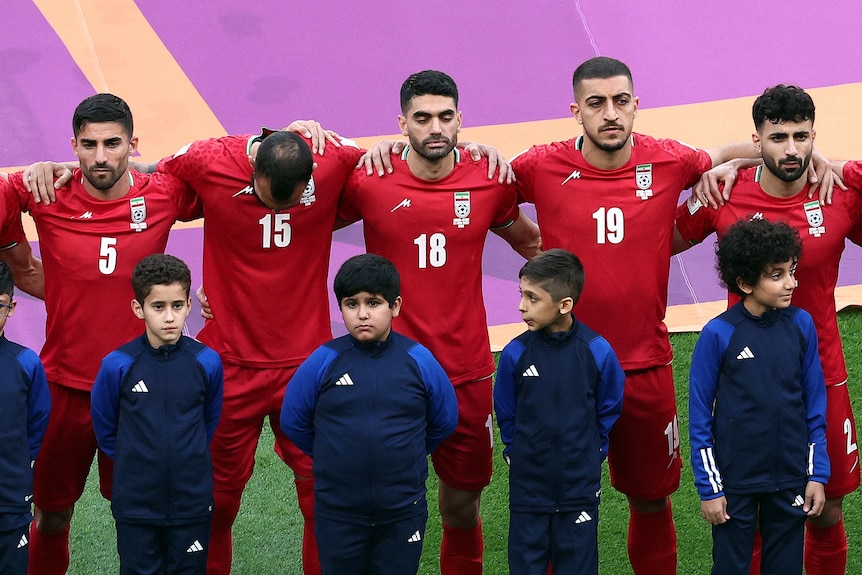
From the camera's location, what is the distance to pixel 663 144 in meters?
5.54

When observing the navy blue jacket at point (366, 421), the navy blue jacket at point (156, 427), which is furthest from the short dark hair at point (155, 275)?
the navy blue jacket at point (366, 421)

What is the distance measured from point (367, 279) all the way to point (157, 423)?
3.12 ft

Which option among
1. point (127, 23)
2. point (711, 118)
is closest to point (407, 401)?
point (711, 118)

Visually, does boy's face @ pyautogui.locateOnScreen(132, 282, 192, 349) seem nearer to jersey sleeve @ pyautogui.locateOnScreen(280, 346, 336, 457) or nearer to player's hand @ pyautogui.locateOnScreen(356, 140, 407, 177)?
jersey sleeve @ pyautogui.locateOnScreen(280, 346, 336, 457)

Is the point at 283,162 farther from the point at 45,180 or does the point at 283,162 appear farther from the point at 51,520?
the point at 51,520

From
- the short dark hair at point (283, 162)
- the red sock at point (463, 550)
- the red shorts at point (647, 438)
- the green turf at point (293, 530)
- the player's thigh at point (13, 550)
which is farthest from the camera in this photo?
the green turf at point (293, 530)

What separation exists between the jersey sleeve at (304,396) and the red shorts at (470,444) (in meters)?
0.75

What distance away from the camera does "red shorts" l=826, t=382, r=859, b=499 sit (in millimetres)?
5273

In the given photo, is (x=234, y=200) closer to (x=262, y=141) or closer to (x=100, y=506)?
(x=262, y=141)

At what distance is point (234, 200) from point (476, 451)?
1.45m

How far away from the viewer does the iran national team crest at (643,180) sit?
5387 mm

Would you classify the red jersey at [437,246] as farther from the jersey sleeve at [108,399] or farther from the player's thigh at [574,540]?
the jersey sleeve at [108,399]

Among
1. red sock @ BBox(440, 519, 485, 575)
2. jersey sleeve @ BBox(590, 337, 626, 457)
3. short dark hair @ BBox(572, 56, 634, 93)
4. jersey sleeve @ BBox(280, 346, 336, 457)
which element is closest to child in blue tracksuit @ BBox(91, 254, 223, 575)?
jersey sleeve @ BBox(280, 346, 336, 457)

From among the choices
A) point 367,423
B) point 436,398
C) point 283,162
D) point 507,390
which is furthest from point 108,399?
point 507,390
